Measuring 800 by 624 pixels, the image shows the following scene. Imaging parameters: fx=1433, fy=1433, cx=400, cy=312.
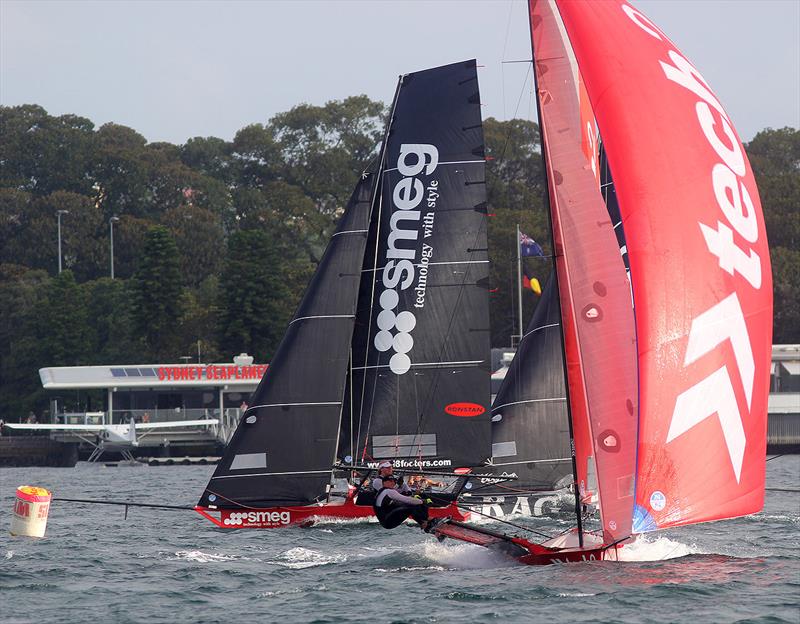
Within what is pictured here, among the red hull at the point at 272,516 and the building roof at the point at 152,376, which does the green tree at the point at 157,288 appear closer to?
the building roof at the point at 152,376

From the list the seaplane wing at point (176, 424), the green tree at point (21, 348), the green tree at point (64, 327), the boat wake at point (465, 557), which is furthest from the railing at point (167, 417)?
the boat wake at point (465, 557)

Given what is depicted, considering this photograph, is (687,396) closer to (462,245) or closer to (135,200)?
(462,245)

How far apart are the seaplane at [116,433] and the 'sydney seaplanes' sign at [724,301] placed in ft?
149

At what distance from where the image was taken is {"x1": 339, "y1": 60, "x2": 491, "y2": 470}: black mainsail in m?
25.7

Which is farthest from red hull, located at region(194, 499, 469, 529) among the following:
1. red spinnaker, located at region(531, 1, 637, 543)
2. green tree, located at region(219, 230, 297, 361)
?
green tree, located at region(219, 230, 297, 361)

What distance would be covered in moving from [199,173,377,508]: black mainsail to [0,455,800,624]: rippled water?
788 millimetres

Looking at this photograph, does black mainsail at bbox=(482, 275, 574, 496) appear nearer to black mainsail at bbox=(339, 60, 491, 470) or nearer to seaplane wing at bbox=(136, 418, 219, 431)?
black mainsail at bbox=(339, 60, 491, 470)

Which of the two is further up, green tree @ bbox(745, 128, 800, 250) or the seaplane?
green tree @ bbox(745, 128, 800, 250)

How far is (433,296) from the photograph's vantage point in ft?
84.6

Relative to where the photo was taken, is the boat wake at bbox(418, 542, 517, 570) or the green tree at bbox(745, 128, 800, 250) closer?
the boat wake at bbox(418, 542, 517, 570)

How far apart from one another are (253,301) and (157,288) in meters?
5.88

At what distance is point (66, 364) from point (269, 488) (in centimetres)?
5351

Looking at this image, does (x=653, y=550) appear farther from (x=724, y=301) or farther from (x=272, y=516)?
(x=272, y=516)

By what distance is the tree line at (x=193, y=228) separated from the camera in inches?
2987
